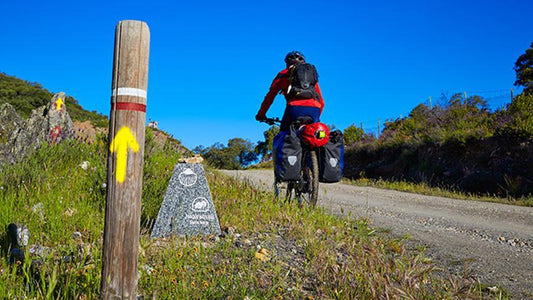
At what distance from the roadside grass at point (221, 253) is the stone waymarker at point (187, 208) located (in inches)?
6.4

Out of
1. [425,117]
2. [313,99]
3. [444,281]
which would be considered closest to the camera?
[444,281]

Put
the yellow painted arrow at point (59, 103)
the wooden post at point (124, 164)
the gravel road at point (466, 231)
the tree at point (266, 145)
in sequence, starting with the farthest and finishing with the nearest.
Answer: the tree at point (266, 145) < the yellow painted arrow at point (59, 103) < the gravel road at point (466, 231) < the wooden post at point (124, 164)

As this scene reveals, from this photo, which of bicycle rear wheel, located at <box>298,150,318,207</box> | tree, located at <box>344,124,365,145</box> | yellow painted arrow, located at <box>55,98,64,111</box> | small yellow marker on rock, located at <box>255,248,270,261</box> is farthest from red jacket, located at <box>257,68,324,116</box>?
tree, located at <box>344,124,365,145</box>

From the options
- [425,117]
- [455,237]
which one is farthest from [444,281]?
[425,117]

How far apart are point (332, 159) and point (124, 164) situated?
148 inches

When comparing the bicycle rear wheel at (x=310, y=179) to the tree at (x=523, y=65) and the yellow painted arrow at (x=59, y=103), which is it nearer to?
the yellow painted arrow at (x=59, y=103)

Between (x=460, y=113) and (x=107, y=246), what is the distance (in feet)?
59.4

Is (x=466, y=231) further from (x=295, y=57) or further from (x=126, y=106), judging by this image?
(x=126, y=106)

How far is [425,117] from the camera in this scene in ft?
65.0

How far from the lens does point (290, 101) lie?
5691 millimetres

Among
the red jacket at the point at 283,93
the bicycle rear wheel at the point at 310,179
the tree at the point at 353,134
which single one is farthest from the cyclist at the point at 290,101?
the tree at the point at 353,134

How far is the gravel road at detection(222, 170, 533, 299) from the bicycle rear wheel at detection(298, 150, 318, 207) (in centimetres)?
32

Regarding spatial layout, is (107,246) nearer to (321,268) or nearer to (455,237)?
(321,268)

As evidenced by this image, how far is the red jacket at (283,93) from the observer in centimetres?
566
